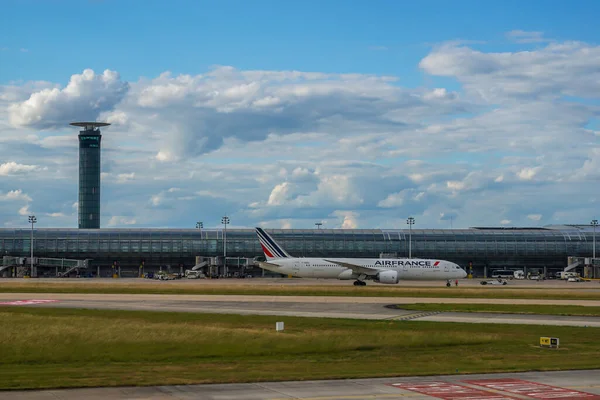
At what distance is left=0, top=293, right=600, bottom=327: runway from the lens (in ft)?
174

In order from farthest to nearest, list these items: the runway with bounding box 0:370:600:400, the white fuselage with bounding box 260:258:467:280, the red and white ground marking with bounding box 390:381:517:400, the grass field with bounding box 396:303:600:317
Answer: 1. the white fuselage with bounding box 260:258:467:280
2. the grass field with bounding box 396:303:600:317
3. the red and white ground marking with bounding box 390:381:517:400
4. the runway with bounding box 0:370:600:400

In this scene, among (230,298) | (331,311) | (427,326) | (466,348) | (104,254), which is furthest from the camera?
(104,254)

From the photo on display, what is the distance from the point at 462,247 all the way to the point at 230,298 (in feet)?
328

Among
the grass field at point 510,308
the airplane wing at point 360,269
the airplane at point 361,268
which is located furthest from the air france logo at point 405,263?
the grass field at point 510,308

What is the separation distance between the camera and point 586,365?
31.7m

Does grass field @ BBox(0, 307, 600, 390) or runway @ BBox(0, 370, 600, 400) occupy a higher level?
runway @ BBox(0, 370, 600, 400)

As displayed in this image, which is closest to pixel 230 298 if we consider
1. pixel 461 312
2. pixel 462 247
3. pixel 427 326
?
pixel 461 312

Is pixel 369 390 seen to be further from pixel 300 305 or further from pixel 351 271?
pixel 351 271

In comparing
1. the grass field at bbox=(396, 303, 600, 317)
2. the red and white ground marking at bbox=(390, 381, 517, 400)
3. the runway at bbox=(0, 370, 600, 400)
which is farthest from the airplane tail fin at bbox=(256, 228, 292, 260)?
the red and white ground marking at bbox=(390, 381, 517, 400)

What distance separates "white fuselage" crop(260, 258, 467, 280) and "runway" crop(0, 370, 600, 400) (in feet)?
244

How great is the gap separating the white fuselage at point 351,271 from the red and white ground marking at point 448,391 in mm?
75227

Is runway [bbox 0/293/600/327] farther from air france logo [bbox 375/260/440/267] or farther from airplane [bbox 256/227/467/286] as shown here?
air france logo [bbox 375/260/440/267]

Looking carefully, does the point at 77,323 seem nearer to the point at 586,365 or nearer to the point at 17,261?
the point at 586,365

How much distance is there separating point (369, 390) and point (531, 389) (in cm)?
600
